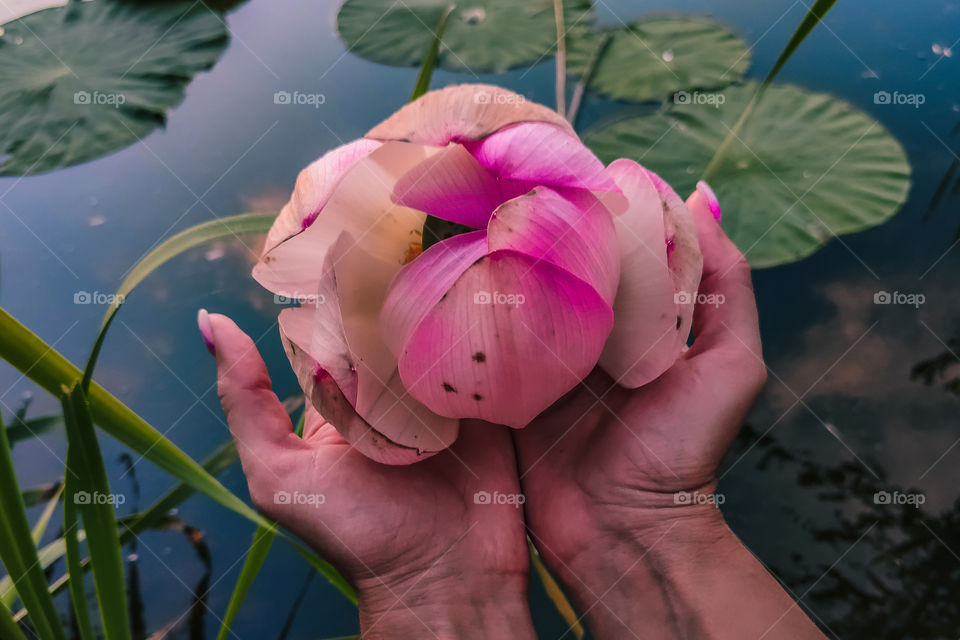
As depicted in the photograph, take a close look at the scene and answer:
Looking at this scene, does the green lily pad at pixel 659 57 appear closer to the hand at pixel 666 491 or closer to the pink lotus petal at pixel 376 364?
the hand at pixel 666 491

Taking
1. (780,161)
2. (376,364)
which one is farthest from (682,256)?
(780,161)

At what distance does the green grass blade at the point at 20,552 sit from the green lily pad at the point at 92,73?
30.3 inches

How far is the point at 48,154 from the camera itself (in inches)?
43.3

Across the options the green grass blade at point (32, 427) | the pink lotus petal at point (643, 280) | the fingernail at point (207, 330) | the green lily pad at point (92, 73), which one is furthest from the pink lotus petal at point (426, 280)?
the green lily pad at point (92, 73)

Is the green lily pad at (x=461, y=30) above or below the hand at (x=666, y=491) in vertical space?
above

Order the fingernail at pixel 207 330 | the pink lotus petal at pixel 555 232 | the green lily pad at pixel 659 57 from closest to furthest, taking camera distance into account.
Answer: the pink lotus petal at pixel 555 232
the fingernail at pixel 207 330
the green lily pad at pixel 659 57

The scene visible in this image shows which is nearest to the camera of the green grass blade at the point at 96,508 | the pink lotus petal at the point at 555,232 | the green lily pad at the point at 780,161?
the pink lotus petal at the point at 555,232

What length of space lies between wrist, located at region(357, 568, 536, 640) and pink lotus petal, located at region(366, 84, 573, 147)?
1.36 ft

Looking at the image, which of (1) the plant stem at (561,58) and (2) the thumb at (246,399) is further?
(1) the plant stem at (561,58)

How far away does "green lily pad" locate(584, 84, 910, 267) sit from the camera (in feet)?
2.92

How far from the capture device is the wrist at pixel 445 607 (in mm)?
600

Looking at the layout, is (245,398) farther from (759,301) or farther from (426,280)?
(759,301)

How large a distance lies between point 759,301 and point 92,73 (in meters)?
1.25

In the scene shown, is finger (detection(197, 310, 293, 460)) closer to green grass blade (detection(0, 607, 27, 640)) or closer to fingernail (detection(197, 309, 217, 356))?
fingernail (detection(197, 309, 217, 356))
